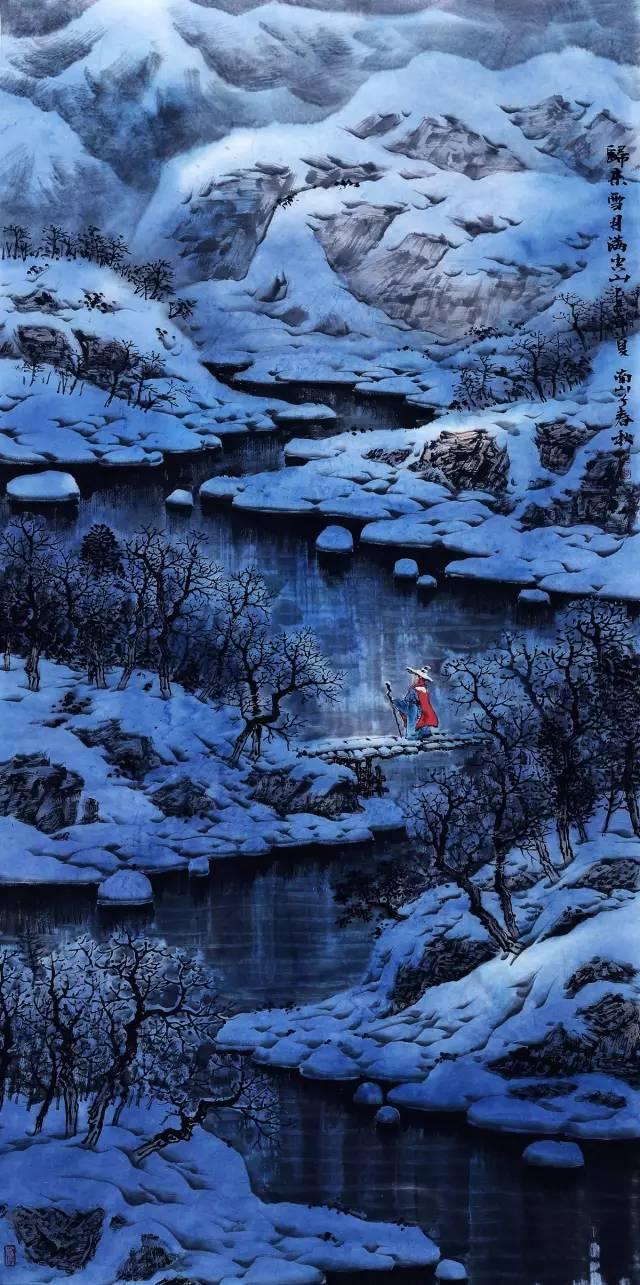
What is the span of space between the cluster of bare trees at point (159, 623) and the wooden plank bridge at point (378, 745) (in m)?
0.14

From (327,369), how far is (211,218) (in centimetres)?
81

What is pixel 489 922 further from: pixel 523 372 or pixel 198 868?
pixel 523 372

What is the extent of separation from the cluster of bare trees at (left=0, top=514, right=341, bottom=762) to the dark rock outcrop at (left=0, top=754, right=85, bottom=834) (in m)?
0.33

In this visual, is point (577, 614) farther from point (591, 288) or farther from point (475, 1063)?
point (475, 1063)

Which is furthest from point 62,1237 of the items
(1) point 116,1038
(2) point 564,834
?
(2) point 564,834

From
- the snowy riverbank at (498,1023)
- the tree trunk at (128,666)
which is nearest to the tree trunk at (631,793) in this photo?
the snowy riverbank at (498,1023)

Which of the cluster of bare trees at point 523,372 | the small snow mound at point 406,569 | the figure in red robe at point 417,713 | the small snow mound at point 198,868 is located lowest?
the small snow mound at point 198,868

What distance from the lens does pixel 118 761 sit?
242 inches

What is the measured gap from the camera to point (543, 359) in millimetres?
6551

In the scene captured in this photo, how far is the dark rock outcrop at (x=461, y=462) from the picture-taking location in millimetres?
6445

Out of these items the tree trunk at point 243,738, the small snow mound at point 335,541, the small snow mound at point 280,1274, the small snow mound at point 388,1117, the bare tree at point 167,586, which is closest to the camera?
the small snow mound at point 280,1274

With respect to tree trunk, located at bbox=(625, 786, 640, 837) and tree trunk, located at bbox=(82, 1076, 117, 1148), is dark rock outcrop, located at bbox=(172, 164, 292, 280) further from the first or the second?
tree trunk, located at bbox=(82, 1076, 117, 1148)

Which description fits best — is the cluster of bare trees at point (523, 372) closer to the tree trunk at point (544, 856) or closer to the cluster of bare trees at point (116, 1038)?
the tree trunk at point (544, 856)

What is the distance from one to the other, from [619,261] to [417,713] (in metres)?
2.05
